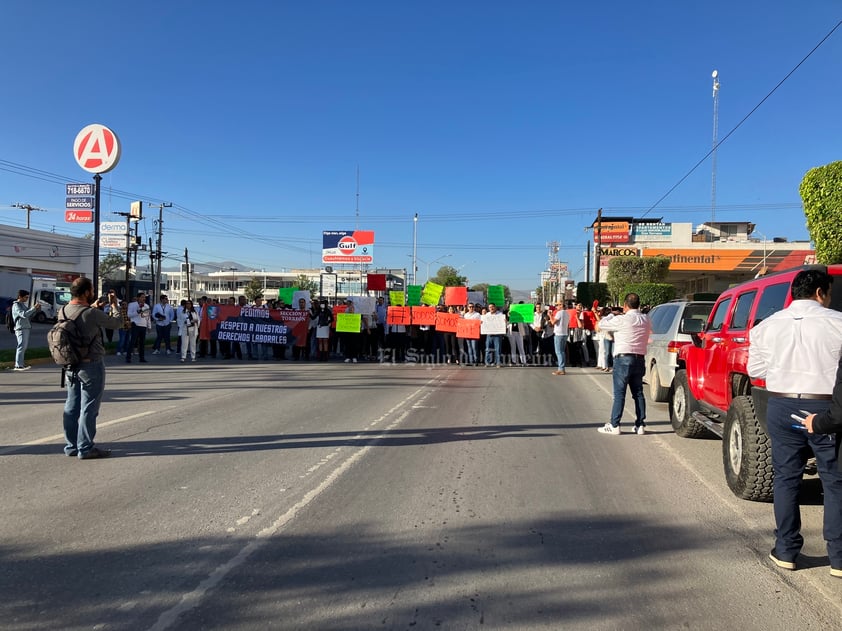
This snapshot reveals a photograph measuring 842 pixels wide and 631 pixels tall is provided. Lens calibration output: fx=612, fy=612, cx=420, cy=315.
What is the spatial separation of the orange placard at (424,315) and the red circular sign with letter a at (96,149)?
952 centimetres

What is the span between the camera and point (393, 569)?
385cm

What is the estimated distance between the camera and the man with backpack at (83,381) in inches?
252

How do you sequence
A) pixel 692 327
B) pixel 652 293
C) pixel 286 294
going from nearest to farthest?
pixel 692 327 → pixel 286 294 → pixel 652 293

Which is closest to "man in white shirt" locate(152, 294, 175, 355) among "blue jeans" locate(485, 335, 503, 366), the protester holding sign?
the protester holding sign

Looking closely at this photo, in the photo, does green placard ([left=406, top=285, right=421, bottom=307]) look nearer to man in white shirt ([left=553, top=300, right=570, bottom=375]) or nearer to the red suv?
man in white shirt ([left=553, top=300, right=570, bottom=375])

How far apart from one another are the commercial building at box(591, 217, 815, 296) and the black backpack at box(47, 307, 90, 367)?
27747 millimetres

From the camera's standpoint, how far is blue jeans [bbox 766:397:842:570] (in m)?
3.73

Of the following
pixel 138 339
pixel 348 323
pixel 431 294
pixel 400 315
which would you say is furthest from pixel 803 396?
pixel 138 339

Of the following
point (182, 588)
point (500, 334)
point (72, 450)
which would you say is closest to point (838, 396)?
point (182, 588)

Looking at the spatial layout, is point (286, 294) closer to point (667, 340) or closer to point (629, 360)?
point (667, 340)

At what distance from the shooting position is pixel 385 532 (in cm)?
446

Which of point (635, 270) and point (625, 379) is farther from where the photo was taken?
point (635, 270)

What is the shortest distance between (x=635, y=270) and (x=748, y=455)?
3068 cm

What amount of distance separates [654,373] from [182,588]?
8.93 meters
